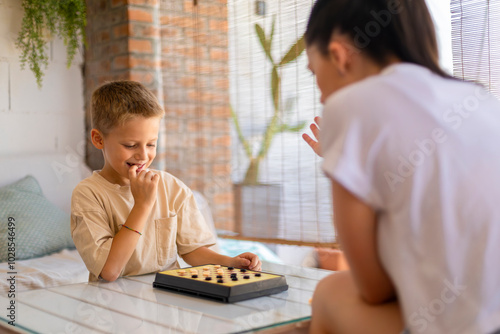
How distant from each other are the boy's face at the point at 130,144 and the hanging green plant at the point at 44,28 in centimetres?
155

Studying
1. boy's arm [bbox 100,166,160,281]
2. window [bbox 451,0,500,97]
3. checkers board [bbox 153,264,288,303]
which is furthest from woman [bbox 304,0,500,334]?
window [bbox 451,0,500,97]

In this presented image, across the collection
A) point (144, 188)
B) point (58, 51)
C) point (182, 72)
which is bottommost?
point (144, 188)

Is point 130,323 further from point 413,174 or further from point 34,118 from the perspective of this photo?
point 34,118

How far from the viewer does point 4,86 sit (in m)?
3.11

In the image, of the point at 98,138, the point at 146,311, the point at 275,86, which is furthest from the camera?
the point at 275,86

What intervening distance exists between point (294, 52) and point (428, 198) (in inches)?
86.7

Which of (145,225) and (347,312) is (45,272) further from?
(347,312)

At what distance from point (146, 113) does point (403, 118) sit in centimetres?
114

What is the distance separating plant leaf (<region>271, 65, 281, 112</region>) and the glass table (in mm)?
1681

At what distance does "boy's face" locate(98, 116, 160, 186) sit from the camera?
1.78 metres

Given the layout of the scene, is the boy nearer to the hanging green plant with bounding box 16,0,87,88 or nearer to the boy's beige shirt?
the boy's beige shirt

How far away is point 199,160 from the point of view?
3.51 meters

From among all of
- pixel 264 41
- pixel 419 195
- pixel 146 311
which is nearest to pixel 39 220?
pixel 264 41

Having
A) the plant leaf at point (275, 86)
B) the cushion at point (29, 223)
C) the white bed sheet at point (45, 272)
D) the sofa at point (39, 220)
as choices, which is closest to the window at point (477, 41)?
the plant leaf at point (275, 86)
